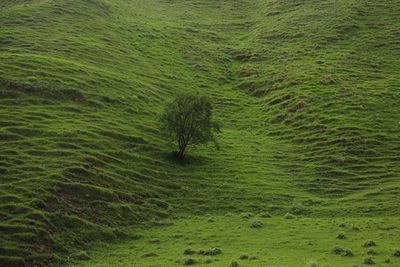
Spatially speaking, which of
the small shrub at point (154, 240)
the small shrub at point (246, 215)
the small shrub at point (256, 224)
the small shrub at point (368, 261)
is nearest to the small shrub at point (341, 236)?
the small shrub at point (256, 224)

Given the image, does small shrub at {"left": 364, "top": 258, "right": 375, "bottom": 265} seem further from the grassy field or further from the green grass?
the grassy field

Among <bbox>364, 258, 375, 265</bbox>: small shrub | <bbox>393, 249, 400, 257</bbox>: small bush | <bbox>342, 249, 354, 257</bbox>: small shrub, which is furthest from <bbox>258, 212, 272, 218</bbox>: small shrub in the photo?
<bbox>364, 258, 375, 265</bbox>: small shrub

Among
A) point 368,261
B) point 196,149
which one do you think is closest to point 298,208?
point 196,149

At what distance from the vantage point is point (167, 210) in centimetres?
5209

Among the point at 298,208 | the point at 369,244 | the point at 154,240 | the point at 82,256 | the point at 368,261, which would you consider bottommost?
the point at 82,256

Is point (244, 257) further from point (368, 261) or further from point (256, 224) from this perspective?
point (256, 224)

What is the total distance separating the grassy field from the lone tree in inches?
137

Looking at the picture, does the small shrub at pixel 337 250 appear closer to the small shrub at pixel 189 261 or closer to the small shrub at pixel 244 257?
the small shrub at pixel 244 257

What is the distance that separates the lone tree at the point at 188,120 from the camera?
6297 centimetres

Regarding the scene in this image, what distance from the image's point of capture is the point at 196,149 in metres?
69.8

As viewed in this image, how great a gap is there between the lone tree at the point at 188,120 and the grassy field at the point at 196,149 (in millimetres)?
3485

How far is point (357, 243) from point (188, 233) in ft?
51.8

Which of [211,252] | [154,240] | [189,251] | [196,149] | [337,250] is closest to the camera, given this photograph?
[337,250]

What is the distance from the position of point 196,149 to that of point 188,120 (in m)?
8.01
